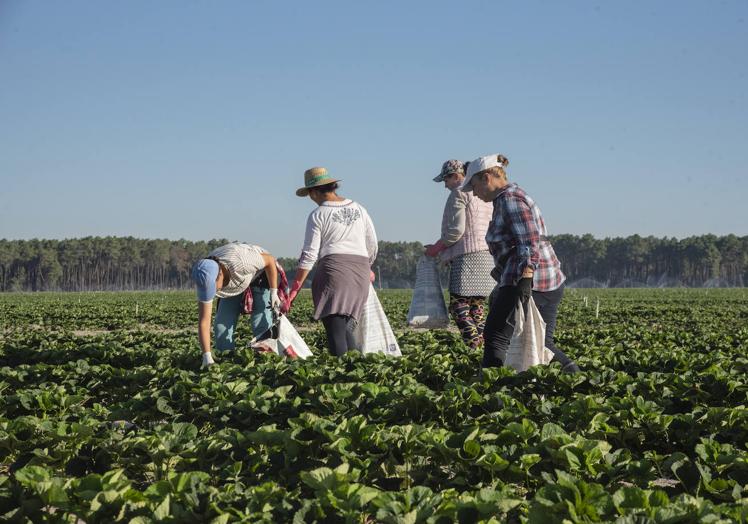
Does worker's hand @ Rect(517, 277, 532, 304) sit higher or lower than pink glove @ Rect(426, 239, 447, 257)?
lower

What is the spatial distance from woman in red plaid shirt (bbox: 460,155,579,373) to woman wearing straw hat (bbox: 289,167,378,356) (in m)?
1.23

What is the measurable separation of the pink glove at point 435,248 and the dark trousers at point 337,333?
1.37 meters

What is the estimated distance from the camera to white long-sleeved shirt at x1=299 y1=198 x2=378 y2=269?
5844 millimetres

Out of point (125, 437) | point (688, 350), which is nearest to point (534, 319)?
point (125, 437)

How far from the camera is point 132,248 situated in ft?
449

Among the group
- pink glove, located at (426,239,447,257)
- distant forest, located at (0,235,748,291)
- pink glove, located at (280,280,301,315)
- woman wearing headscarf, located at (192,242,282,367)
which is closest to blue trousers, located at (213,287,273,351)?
woman wearing headscarf, located at (192,242,282,367)

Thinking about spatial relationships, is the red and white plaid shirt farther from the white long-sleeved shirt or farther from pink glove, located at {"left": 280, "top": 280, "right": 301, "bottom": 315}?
pink glove, located at {"left": 280, "top": 280, "right": 301, "bottom": 315}

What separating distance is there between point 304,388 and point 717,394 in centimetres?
283

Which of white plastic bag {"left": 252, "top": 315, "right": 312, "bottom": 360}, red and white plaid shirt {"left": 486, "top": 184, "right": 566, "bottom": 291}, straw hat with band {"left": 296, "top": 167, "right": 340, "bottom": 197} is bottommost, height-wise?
white plastic bag {"left": 252, "top": 315, "right": 312, "bottom": 360}

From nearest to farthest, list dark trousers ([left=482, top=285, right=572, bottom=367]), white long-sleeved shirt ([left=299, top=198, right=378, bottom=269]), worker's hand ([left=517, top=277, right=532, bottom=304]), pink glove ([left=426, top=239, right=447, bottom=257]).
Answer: worker's hand ([left=517, top=277, right=532, bottom=304]) → dark trousers ([left=482, top=285, right=572, bottom=367]) → white long-sleeved shirt ([left=299, top=198, right=378, bottom=269]) → pink glove ([left=426, top=239, right=447, bottom=257])

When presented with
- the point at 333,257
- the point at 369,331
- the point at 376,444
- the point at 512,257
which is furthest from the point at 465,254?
the point at 376,444

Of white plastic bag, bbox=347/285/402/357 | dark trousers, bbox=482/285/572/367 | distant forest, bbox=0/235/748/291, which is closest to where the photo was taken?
dark trousers, bbox=482/285/572/367

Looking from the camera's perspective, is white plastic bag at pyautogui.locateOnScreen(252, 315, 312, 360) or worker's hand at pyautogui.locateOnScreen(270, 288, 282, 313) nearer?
worker's hand at pyautogui.locateOnScreen(270, 288, 282, 313)

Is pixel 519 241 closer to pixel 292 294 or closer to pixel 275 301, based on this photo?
pixel 292 294
